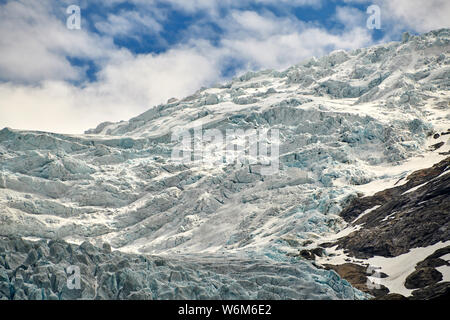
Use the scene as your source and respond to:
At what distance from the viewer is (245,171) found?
92.9 meters

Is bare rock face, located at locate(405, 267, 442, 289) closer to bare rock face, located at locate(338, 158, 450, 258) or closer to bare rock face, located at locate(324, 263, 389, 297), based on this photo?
bare rock face, located at locate(324, 263, 389, 297)

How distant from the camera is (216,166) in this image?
331 ft

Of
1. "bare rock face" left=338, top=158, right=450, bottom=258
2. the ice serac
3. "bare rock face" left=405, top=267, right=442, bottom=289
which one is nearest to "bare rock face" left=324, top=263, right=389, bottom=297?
"bare rock face" left=405, top=267, right=442, bottom=289

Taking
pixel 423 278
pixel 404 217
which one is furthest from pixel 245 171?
pixel 423 278

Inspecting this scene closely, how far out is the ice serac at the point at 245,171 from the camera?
261 ft

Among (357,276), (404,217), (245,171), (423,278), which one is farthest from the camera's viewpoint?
(245,171)

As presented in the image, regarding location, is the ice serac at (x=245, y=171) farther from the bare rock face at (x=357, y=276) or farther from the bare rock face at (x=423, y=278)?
the bare rock face at (x=423, y=278)

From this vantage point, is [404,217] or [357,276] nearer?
[357,276]

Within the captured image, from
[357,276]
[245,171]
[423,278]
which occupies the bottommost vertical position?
[357,276]

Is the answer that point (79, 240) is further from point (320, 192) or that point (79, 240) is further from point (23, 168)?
point (320, 192)

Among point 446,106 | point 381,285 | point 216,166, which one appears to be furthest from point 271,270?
point 446,106

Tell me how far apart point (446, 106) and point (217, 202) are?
44.4 meters

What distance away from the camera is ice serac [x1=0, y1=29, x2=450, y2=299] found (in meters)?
79.6

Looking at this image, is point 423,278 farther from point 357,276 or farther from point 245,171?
point 245,171
